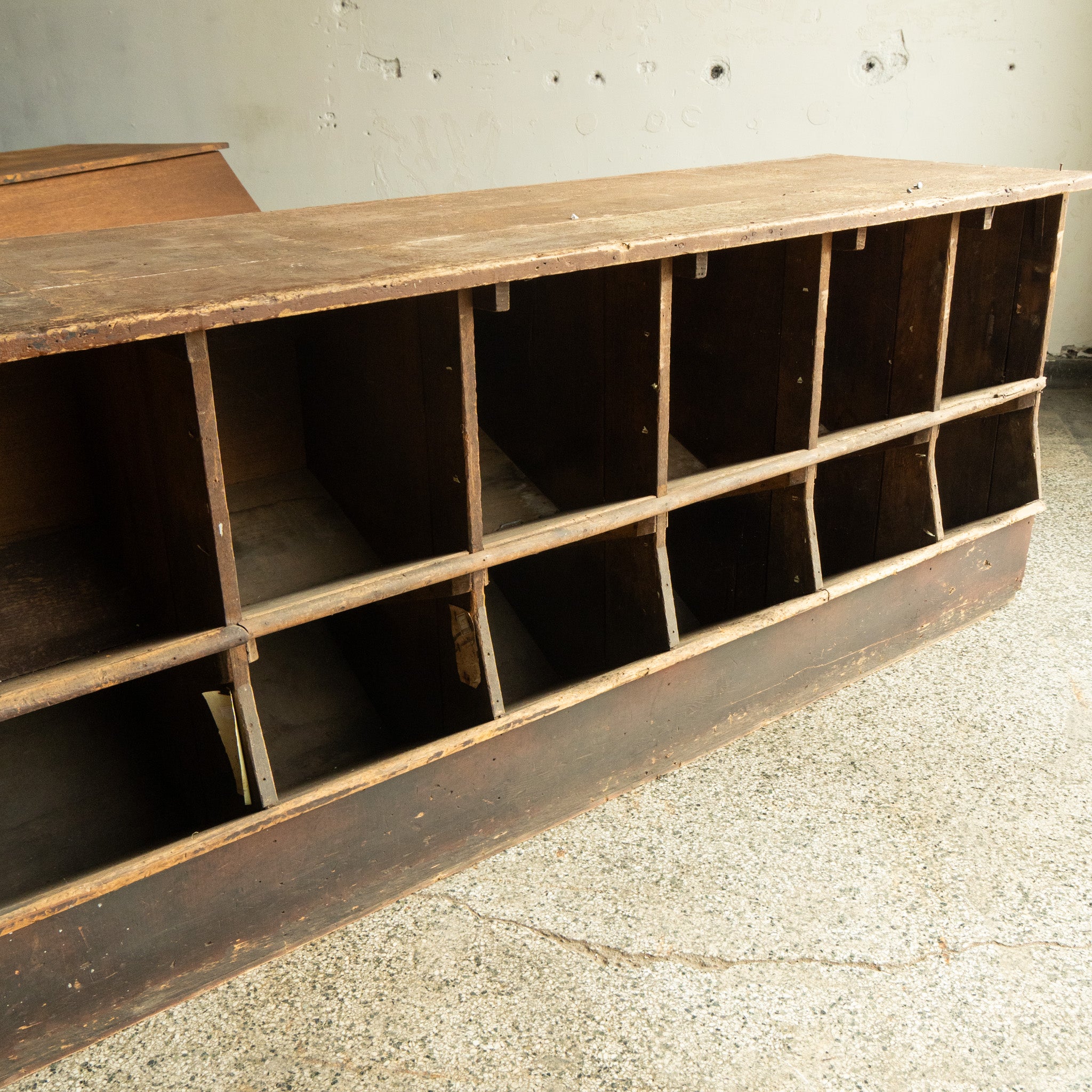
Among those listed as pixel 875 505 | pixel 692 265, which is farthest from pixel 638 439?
pixel 875 505

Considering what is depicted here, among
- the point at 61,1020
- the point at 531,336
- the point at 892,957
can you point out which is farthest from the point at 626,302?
the point at 61,1020

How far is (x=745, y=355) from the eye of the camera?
2.29m

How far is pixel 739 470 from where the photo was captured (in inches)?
83.1

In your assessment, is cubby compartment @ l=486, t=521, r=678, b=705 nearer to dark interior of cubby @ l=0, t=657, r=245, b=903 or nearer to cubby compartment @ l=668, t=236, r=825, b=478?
cubby compartment @ l=668, t=236, r=825, b=478

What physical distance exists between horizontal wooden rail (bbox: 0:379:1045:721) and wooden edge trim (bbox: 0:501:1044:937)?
0.82 ft

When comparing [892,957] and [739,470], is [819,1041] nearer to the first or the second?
[892,957]

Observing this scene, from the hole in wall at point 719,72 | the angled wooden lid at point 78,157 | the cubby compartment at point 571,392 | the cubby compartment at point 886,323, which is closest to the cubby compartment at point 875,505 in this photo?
the cubby compartment at point 886,323

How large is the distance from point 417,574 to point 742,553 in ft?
3.23

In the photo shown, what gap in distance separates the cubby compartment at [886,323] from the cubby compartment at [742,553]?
364mm

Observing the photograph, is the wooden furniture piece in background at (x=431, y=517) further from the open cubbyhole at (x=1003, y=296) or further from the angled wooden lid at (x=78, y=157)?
the angled wooden lid at (x=78, y=157)

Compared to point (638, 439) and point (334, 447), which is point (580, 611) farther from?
point (334, 447)

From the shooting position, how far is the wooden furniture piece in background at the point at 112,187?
2.83 meters

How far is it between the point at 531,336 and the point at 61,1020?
1423 mm

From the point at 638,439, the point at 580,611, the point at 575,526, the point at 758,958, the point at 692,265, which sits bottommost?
the point at 758,958
